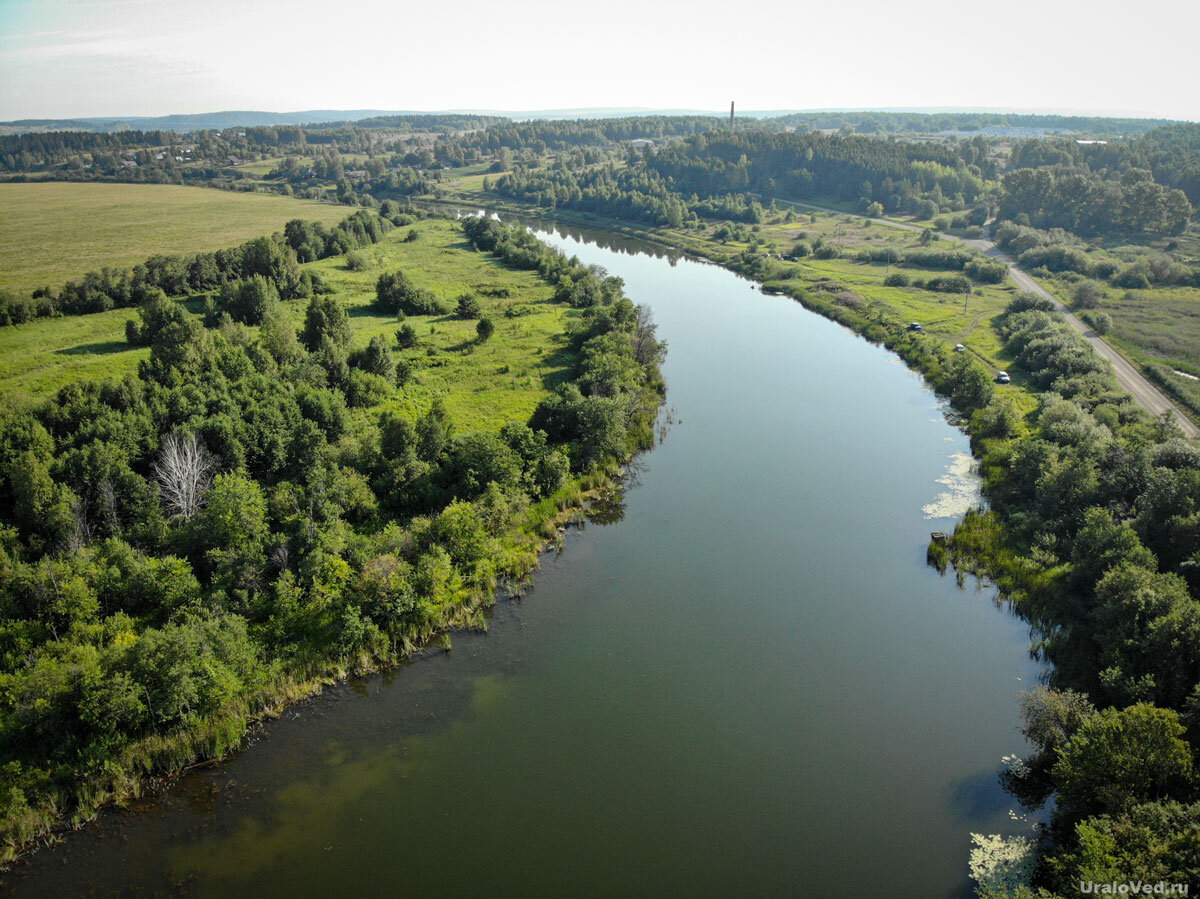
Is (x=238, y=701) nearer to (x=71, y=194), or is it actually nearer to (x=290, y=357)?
(x=290, y=357)

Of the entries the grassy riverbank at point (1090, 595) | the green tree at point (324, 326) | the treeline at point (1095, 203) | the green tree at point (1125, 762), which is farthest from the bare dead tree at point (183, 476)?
the treeline at point (1095, 203)

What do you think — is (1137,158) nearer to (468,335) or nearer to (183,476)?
(468,335)

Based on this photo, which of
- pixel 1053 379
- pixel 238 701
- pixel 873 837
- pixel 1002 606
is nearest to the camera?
pixel 873 837

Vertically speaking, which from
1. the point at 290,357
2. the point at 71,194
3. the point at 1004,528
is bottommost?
the point at 1004,528

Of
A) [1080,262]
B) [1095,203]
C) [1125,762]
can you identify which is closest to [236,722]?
[1125,762]

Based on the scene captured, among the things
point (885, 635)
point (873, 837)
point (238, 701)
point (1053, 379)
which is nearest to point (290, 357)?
point (238, 701)

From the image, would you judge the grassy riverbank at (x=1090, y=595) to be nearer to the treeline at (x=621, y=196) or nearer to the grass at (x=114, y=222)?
the grass at (x=114, y=222)
